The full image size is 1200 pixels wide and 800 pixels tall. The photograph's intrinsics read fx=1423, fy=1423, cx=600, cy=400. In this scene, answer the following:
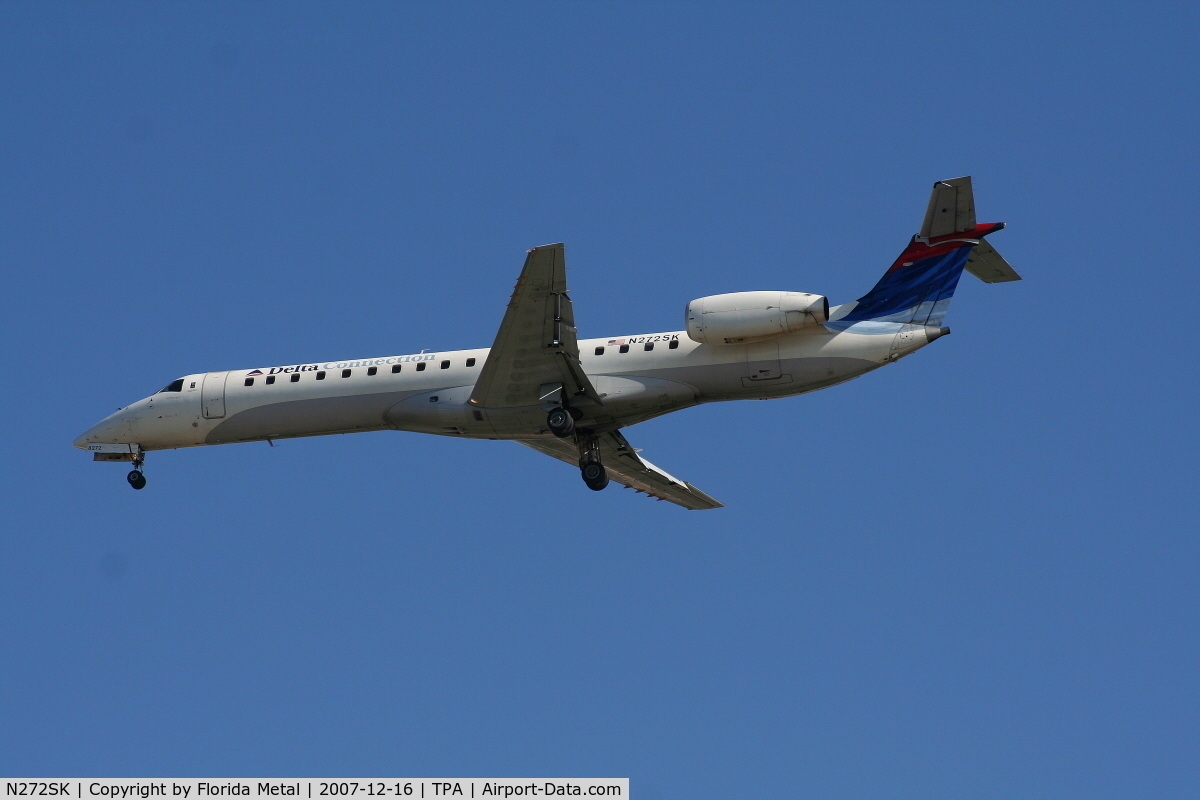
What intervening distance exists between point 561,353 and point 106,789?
38.5 feet

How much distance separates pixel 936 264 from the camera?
96.4 feet

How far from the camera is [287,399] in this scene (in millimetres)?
32938

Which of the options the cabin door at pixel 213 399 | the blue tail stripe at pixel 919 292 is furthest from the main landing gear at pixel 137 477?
the blue tail stripe at pixel 919 292

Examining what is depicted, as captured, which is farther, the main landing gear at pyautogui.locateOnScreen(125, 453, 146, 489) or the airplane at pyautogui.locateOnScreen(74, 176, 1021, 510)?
the main landing gear at pyautogui.locateOnScreen(125, 453, 146, 489)

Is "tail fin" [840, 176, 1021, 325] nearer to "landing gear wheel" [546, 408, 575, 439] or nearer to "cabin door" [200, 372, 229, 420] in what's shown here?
"landing gear wheel" [546, 408, 575, 439]

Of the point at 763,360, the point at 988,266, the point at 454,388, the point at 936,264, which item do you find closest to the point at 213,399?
the point at 454,388

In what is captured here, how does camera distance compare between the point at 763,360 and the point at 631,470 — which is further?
the point at 631,470

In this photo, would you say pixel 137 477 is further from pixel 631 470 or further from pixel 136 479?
pixel 631 470

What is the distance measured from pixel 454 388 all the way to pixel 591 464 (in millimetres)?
3463

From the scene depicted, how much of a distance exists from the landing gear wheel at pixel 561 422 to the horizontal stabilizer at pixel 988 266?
8.92 meters

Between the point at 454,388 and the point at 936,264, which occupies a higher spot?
the point at 936,264

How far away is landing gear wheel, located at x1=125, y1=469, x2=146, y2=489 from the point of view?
34.4m

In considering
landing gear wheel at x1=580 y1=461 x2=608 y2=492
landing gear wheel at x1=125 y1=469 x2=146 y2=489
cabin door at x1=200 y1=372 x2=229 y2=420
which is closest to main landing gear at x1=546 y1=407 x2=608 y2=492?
landing gear wheel at x1=580 y1=461 x2=608 y2=492

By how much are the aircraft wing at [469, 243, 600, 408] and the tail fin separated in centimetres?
581
